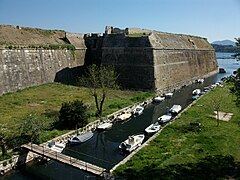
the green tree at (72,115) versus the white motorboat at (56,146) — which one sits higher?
the green tree at (72,115)

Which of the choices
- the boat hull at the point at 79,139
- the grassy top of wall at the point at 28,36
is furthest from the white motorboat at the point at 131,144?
the grassy top of wall at the point at 28,36

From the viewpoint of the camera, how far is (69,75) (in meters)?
41.9

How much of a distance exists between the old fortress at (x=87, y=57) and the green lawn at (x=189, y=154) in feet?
54.0

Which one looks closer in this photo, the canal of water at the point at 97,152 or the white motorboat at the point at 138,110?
the canal of water at the point at 97,152

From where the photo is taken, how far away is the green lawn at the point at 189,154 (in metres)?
12.8

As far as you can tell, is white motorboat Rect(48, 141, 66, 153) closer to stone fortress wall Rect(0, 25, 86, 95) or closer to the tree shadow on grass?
the tree shadow on grass

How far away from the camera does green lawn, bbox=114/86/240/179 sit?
12.8 m

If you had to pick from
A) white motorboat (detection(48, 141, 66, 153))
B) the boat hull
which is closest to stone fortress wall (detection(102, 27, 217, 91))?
the boat hull

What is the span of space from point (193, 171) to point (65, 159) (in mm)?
6637

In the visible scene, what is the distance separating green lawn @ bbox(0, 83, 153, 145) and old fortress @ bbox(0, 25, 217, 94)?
7.58 ft

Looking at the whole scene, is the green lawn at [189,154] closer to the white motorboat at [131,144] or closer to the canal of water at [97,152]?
the white motorboat at [131,144]

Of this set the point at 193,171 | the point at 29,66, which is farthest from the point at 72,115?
the point at 29,66

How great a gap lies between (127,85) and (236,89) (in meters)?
25.5

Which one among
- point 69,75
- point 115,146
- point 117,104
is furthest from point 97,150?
point 69,75
